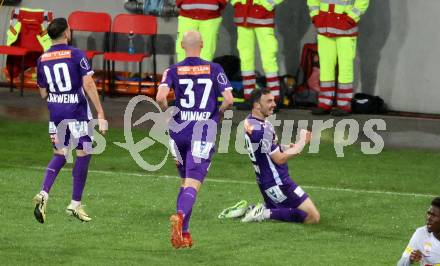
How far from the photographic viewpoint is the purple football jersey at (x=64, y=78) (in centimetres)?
1370

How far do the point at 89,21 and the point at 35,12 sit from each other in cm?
100

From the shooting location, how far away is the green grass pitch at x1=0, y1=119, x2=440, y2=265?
41.2ft

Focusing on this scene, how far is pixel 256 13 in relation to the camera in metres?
→ 21.5

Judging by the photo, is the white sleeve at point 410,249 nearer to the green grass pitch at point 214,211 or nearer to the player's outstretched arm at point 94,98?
the green grass pitch at point 214,211

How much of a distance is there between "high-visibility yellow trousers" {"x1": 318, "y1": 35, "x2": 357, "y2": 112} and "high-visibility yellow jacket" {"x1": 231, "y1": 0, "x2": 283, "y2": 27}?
89cm

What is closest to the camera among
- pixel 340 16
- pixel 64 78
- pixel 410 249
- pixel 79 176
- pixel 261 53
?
pixel 410 249

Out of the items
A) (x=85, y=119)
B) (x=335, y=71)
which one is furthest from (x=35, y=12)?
(x=85, y=119)

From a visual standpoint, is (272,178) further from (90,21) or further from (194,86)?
(90,21)

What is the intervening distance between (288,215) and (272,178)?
17.6 inches

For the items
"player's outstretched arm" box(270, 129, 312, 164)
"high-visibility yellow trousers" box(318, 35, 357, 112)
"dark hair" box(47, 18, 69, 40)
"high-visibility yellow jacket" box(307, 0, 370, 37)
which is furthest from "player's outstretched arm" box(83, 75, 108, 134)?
"high-visibility yellow trousers" box(318, 35, 357, 112)

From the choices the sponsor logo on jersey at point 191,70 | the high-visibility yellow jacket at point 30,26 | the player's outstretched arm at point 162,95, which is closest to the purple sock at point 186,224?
the player's outstretched arm at point 162,95

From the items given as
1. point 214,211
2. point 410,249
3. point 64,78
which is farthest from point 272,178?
point 410,249

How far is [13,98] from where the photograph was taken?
23219 mm

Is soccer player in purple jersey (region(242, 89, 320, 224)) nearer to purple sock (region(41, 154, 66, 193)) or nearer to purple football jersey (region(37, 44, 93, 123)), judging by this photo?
purple football jersey (region(37, 44, 93, 123))
